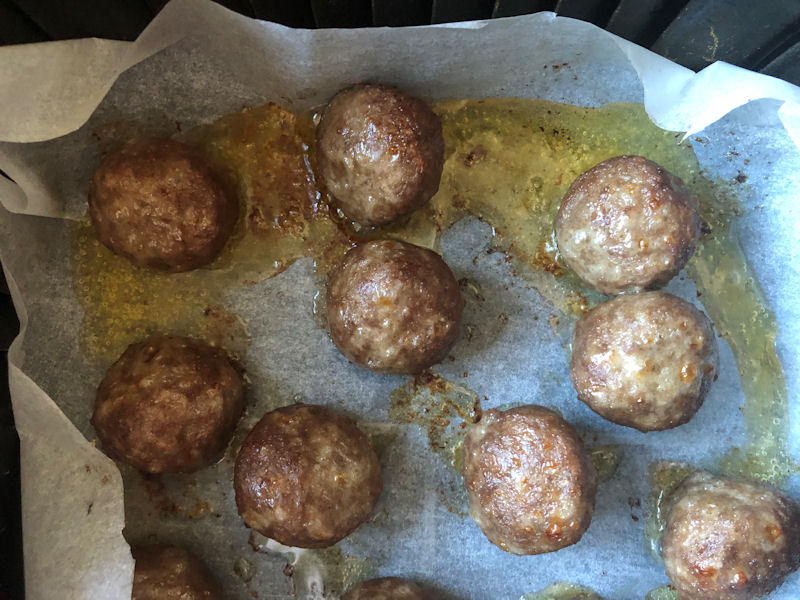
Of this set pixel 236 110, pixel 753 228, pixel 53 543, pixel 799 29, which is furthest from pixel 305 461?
pixel 799 29

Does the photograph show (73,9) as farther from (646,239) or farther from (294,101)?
(646,239)

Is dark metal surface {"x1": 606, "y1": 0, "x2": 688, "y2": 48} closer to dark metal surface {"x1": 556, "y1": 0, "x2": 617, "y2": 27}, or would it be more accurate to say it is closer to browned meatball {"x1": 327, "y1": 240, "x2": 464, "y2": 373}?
dark metal surface {"x1": 556, "y1": 0, "x2": 617, "y2": 27}

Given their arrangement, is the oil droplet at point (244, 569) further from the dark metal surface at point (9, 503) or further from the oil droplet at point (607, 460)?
the oil droplet at point (607, 460)

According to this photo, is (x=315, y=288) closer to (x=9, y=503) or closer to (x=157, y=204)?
(x=157, y=204)

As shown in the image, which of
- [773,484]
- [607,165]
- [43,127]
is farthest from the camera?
[773,484]

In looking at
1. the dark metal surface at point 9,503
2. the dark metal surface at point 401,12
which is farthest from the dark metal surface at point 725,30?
the dark metal surface at point 9,503

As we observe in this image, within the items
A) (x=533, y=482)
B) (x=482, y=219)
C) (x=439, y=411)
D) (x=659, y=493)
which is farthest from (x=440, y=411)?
(x=659, y=493)
